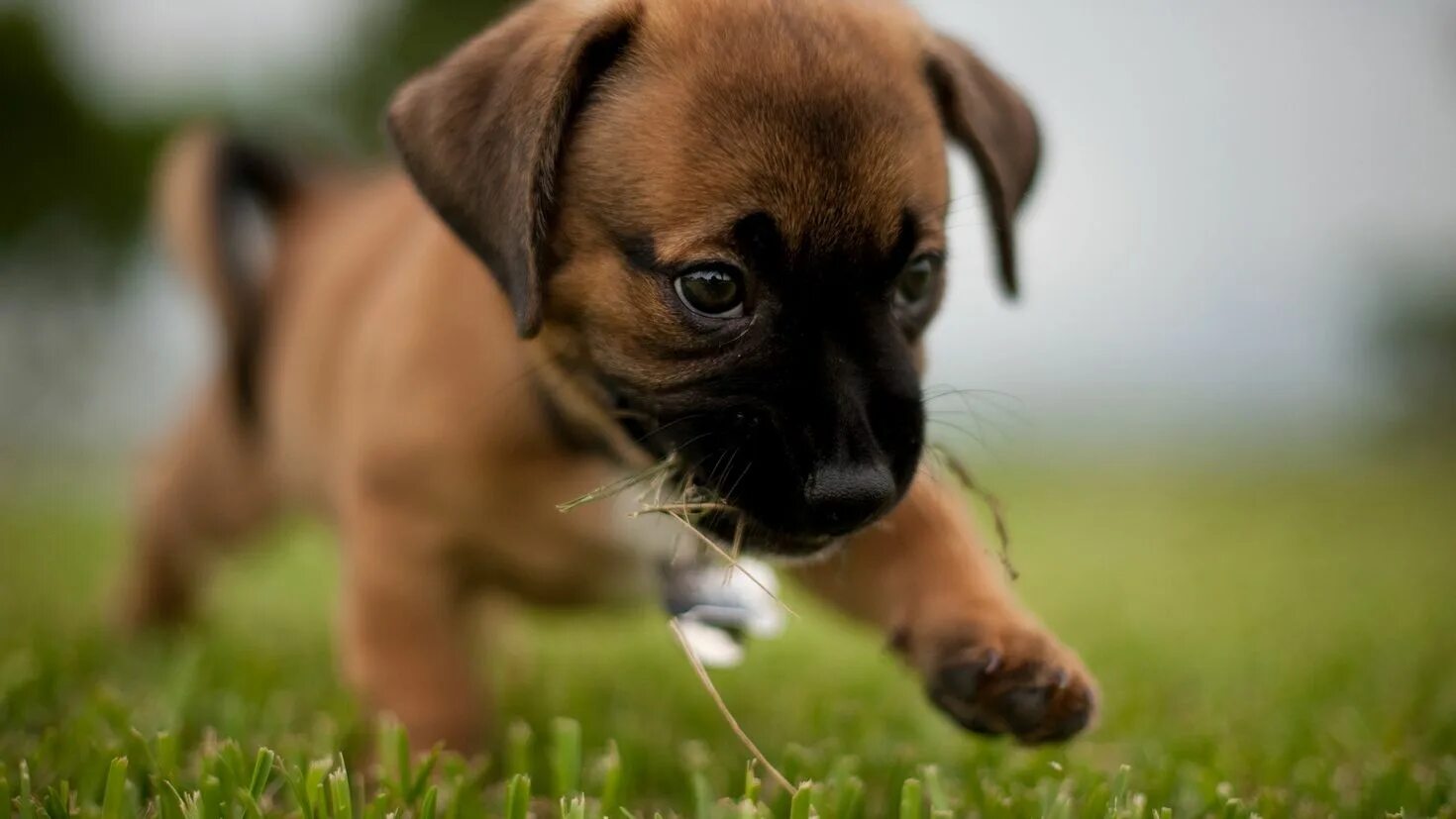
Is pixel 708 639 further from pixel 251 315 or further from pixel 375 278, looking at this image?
pixel 251 315

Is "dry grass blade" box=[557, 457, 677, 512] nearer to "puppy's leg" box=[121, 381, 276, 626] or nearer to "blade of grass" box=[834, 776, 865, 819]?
"blade of grass" box=[834, 776, 865, 819]

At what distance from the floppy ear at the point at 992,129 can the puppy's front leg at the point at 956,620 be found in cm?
64

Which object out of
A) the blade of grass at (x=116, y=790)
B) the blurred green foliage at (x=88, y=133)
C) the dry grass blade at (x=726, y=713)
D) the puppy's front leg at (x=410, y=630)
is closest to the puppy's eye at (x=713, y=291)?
the dry grass blade at (x=726, y=713)

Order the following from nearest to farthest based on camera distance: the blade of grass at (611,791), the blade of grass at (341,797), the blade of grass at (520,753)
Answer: the blade of grass at (341,797), the blade of grass at (611,791), the blade of grass at (520,753)

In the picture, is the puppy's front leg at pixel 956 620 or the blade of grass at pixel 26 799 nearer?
the blade of grass at pixel 26 799

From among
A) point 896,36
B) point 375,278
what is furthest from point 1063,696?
point 375,278

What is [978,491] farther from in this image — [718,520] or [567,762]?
[567,762]

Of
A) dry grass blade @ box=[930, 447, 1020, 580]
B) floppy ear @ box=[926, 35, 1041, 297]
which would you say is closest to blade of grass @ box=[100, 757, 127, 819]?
dry grass blade @ box=[930, 447, 1020, 580]

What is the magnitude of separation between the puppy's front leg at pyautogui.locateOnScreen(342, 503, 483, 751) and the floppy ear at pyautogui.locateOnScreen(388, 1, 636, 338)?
0.82 m

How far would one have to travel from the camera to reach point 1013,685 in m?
2.22

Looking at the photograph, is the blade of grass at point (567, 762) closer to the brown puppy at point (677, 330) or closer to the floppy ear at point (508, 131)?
the brown puppy at point (677, 330)

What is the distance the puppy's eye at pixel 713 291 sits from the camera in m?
2.19

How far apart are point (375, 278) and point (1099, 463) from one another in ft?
38.4

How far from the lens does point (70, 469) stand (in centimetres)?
1394
